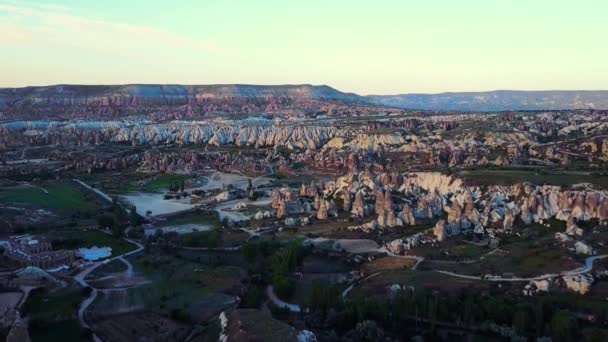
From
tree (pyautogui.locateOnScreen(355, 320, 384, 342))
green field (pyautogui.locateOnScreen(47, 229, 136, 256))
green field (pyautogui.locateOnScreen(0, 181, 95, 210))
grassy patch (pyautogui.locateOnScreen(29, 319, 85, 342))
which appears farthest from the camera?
green field (pyautogui.locateOnScreen(0, 181, 95, 210))

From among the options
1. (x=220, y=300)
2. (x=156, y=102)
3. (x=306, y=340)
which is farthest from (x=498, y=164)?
(x=156, y=102)

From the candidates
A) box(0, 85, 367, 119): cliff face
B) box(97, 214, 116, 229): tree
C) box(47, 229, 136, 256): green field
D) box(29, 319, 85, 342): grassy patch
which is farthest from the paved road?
box(0, 85, 367, 119): cliff face

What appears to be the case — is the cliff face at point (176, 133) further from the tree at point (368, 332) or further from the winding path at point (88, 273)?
the tree at point (368, 332)

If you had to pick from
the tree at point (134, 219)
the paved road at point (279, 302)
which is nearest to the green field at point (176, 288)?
the paved road at point (279, 302)

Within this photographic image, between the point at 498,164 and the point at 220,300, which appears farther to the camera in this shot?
the point at 498,164

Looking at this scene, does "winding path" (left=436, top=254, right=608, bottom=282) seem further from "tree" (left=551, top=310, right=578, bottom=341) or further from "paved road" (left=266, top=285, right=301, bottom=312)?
A: "paved road" (left=266, top=285, right=301, bottom=312)

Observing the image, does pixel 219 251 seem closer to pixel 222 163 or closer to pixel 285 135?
pixel 222 163
